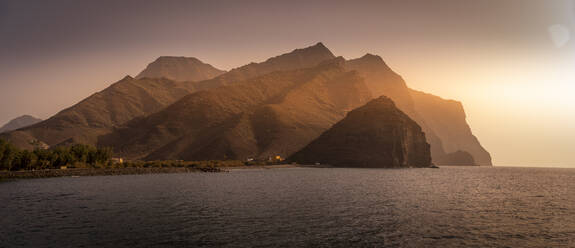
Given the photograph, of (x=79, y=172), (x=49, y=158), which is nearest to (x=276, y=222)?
(x=79, y=172)

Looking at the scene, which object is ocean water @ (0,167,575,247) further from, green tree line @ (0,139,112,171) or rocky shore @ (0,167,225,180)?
green tree line @ (0,139,112,171)

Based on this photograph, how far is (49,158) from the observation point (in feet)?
496

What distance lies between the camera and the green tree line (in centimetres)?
13238

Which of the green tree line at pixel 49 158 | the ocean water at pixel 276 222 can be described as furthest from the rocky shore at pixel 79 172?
the ocean water at pixel 276 222

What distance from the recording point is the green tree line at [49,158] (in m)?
132

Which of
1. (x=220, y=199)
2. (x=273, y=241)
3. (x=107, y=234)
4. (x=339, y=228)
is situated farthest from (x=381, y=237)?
(x=220, y=199)

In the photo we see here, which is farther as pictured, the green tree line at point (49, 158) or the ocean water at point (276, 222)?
the green tree line at point (49, 158)

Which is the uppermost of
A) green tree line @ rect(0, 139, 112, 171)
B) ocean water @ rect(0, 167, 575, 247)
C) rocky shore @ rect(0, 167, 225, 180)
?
green tree line @ rect(0, 139, 112, 171)

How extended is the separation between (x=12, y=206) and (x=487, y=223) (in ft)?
215

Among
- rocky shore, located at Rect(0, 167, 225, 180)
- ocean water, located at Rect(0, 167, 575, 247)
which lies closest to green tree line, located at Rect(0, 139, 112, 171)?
rocky shore, located at Rect(0, 167, 225, 180)

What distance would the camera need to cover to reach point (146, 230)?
1606 inches

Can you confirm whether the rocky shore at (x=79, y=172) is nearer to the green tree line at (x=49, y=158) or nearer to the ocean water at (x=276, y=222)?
the green tree line at (x=49, y=158)

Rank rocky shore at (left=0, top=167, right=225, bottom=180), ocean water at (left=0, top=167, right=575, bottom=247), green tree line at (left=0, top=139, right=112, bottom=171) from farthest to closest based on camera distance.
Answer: green tree line at (left=0, top=139, right=112, bottom=171)
rocky shore at (left=0, top=167, right=225, bottom=180)
ocean water at (left=0, top=167, right=575, bottom=247)

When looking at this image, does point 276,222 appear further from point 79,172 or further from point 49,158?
point 49,158
